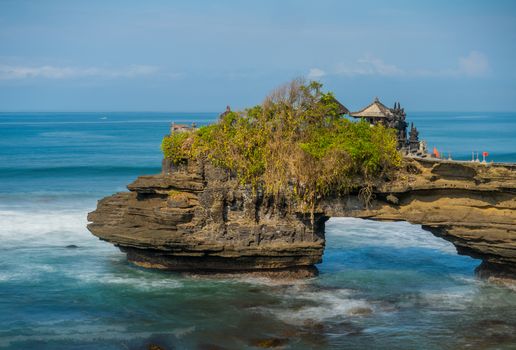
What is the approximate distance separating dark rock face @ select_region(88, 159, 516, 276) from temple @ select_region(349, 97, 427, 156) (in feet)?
8.86

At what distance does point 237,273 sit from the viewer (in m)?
24.5

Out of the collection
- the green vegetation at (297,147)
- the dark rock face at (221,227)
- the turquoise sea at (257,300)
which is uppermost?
the green vegetation at (297,147)

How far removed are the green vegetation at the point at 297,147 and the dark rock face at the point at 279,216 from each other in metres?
0.53

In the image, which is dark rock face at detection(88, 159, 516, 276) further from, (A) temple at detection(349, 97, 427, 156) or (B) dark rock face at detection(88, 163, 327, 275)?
(A) temple at detection(349, 97, 427, 156)

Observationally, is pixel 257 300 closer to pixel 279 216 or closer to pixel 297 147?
pixel 279 216

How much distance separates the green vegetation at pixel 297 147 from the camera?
2309 cm

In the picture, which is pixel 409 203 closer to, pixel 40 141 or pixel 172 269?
pixel 172 269

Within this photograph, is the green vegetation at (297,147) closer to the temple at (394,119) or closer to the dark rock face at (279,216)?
the dark rock face at (279,216)

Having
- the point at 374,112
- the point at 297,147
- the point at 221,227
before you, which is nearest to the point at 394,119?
the point at 374,112

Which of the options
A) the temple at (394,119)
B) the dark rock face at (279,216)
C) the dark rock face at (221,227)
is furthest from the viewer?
the temple at (394,119)

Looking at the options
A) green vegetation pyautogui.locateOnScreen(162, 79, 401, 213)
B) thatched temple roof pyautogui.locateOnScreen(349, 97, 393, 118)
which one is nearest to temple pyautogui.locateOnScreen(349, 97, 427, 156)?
thatched temple roof pyautogui.locateOnScreen(349, 97, 393, 118)

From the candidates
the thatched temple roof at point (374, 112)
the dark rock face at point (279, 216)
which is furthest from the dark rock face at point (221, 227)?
the thatched temple roof at point (374, 112)

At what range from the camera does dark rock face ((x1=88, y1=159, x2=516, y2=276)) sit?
73.8 feet

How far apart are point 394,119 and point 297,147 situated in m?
4.44
